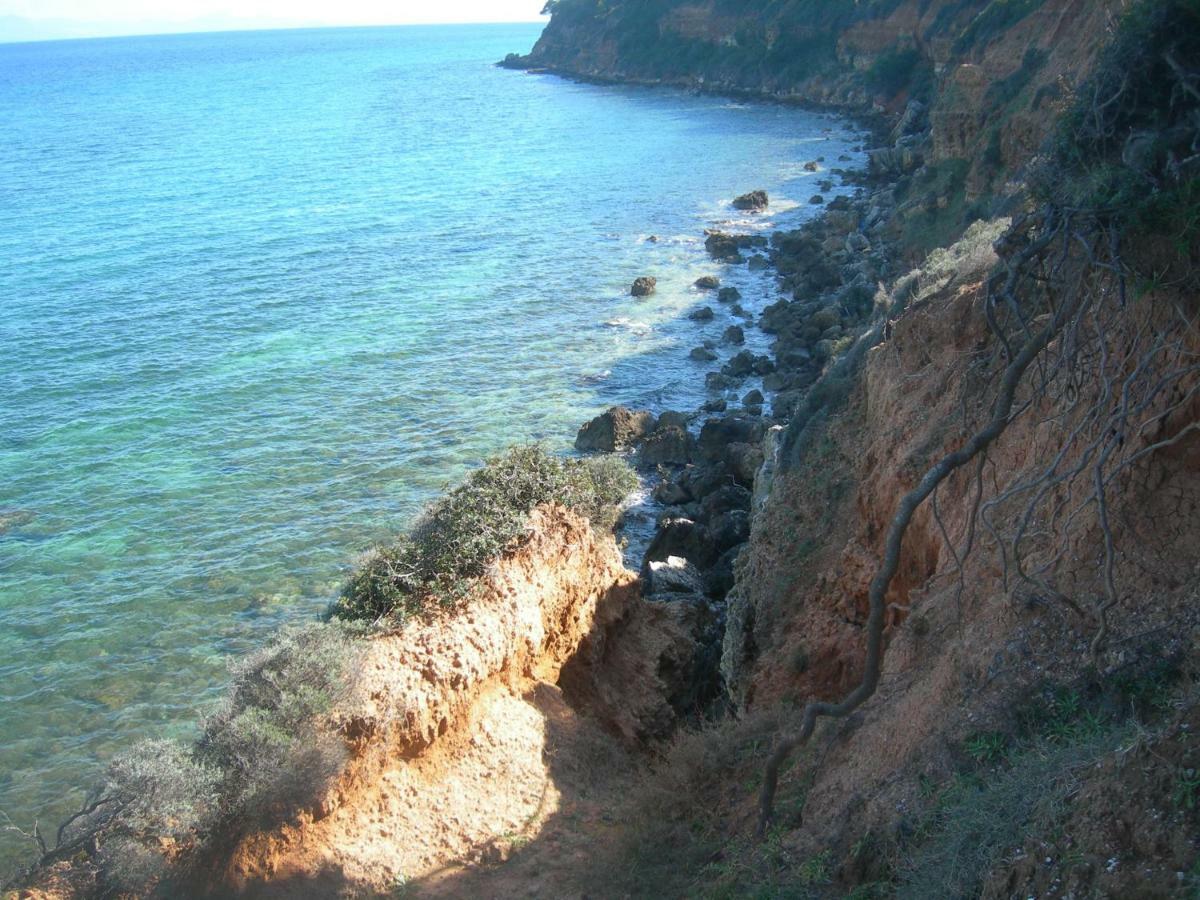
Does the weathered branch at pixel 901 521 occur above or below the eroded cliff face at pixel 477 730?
above

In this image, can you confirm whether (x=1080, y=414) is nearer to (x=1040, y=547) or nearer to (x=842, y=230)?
(x=1040, y=547)

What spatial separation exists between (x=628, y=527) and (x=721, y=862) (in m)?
14.5

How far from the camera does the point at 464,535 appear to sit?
1410cm

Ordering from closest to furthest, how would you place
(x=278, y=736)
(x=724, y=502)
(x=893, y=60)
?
(x=278, y=736) → (x=724, y=502) → (x=893, y=60)

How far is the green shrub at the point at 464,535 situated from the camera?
1328cm

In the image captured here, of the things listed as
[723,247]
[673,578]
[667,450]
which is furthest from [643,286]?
[673,578]

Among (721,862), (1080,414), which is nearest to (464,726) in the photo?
(721,862)

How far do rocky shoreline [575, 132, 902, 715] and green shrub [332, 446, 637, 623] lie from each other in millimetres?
3564

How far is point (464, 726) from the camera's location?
13.1m

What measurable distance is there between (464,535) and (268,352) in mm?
25945

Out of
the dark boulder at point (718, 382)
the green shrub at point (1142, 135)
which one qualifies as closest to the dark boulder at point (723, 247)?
the dark boulder at point (718, 382)

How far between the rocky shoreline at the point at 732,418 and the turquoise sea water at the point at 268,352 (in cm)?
154

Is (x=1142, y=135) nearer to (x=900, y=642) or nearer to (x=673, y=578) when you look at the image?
(x=900, y=642)

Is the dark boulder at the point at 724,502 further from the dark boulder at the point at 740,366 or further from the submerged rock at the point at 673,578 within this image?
the dark boulder at the point at 740,366
